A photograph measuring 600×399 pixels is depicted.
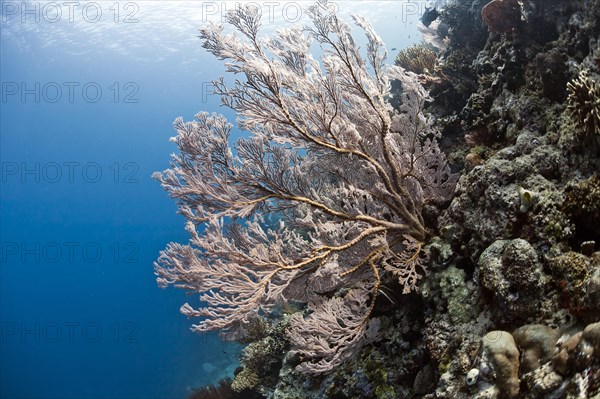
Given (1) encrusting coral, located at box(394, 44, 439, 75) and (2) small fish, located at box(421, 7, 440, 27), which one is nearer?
(1) encrusting coral, located at box(394, 44, 439, 75)

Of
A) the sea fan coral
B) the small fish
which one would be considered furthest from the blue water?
the sea fan coral

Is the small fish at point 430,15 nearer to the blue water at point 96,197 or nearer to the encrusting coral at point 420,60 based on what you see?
the encrusting coral at point 420,60

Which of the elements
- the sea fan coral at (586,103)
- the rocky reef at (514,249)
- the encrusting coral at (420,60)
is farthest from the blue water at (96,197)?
the sea fan coral at (586,103)

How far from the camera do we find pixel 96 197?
7338cm

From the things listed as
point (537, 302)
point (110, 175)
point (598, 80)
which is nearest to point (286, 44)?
point (598, 80)

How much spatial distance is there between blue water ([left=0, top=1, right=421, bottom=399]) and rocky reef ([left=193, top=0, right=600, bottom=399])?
25.3m

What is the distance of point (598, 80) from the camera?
349 centimetres

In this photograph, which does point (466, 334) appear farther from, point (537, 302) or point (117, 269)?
point (117, 269)

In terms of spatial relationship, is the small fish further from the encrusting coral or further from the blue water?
the blue water

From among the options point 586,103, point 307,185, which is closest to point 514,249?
point 586,103

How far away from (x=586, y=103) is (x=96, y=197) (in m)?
82.2

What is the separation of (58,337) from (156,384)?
35.2 metres

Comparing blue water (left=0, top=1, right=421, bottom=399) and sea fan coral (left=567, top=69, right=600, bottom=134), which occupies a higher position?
blue water (left=0, top=1, right=421, bottom=399)

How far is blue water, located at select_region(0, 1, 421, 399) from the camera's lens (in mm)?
31906
